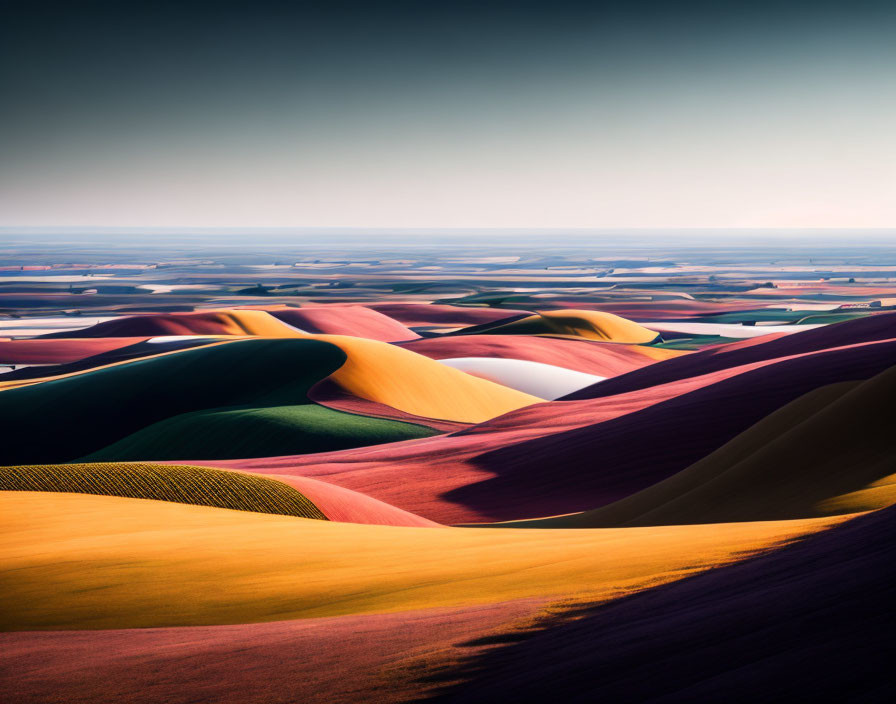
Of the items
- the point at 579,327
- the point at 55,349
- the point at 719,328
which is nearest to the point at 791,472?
the point at 55,349

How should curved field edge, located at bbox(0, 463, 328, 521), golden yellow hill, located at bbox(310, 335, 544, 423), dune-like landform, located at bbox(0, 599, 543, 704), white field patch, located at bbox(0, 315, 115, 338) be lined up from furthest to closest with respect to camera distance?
white field patch, located at bbox(0, 315, 115, 338)
golden yellow hill, located at bbox(310, 335, 544, 423)
curved field edge, located at bbox(0, 463, 328, 521)
dune-like landform, located at bbox(0, 599, 543, 704)

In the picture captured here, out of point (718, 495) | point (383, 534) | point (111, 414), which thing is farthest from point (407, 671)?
point (111, 414)

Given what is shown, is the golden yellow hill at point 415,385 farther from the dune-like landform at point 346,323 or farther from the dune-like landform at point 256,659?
the dune-like landform at point 346,323

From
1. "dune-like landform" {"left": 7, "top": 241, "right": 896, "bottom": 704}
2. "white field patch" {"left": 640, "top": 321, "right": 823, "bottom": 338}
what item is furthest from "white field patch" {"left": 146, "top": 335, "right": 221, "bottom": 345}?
"white field patch" {"left": 640, "top": 321, "right": 823, "bottom": 338}

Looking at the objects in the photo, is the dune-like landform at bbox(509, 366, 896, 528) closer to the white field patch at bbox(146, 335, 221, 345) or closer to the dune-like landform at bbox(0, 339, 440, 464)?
the dune-like landform at bbox(0, 339, 440, 464)

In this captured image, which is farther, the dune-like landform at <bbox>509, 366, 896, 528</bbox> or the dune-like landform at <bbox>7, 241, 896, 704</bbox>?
the dune-like landform at <bbox>509, 366, 896, 528</bbox>

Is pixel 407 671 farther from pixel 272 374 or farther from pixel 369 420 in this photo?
pixel 272 374

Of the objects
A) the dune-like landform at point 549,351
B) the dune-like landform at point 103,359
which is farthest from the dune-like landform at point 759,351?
the dune-like landform at point 103,359
